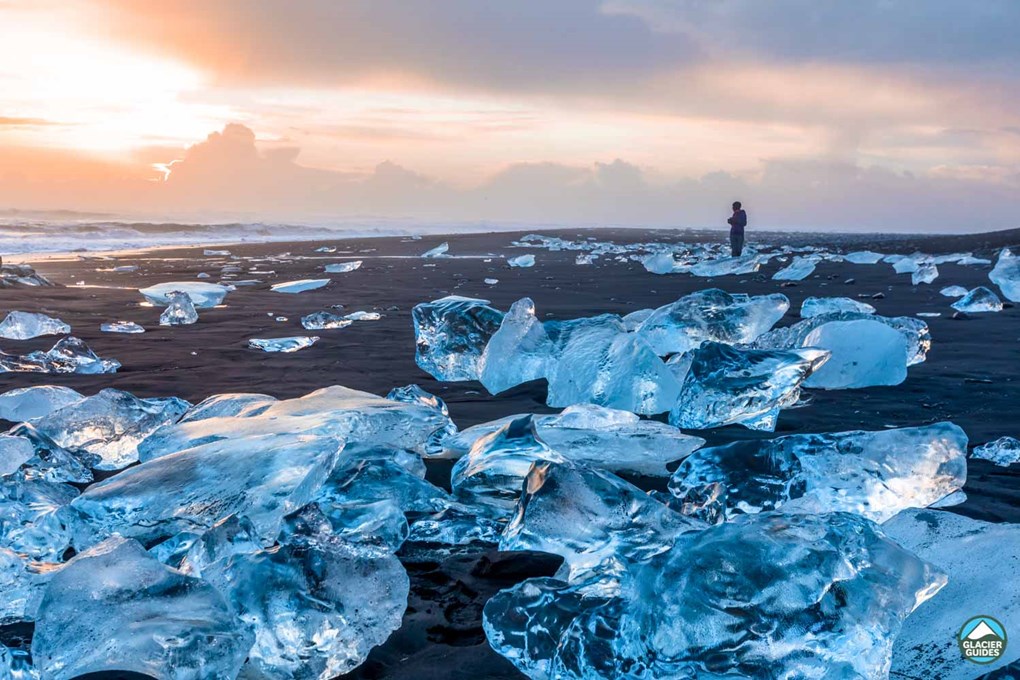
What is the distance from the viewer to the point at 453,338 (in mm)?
3600

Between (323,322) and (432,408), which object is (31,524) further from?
(323,322)

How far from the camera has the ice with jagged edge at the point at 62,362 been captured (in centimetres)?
375

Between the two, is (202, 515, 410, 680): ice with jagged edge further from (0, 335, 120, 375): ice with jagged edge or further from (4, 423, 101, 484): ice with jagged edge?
(0, 335, 120, 375): ice with jagged edge

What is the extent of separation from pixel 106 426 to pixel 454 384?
1.45m

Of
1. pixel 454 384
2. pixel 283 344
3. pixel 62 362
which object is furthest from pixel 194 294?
pixel 454 384

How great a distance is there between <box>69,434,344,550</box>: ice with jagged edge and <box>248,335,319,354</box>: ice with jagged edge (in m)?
2.33

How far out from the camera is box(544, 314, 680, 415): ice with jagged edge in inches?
117

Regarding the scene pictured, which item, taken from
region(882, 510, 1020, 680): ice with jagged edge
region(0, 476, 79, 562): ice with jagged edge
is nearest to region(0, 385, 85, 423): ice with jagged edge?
region(0, 476, 79, 562): ice with jagged edge

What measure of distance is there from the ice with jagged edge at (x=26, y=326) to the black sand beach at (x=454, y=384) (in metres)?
0.24

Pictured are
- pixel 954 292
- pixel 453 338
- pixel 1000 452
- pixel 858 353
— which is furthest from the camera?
pixel 954 292

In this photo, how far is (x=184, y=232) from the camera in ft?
85.0

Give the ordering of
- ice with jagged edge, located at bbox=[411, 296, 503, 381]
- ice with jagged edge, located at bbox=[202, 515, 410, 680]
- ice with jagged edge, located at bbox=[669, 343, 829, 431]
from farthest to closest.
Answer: ice with jagged edge, located at bbox=[411, 296, 503, 381]
ice with jagged edge, located at bbox=[669, 343, 829, 431]
ice with jagged edge, located at bbox=[202, 515, 410, 680]

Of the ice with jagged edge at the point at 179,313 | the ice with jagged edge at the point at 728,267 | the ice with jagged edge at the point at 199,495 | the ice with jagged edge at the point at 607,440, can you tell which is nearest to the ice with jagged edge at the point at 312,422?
the ice with jagged edge at the point at 607,440

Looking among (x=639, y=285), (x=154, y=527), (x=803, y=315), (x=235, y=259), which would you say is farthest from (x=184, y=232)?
(x=154, y=527)
